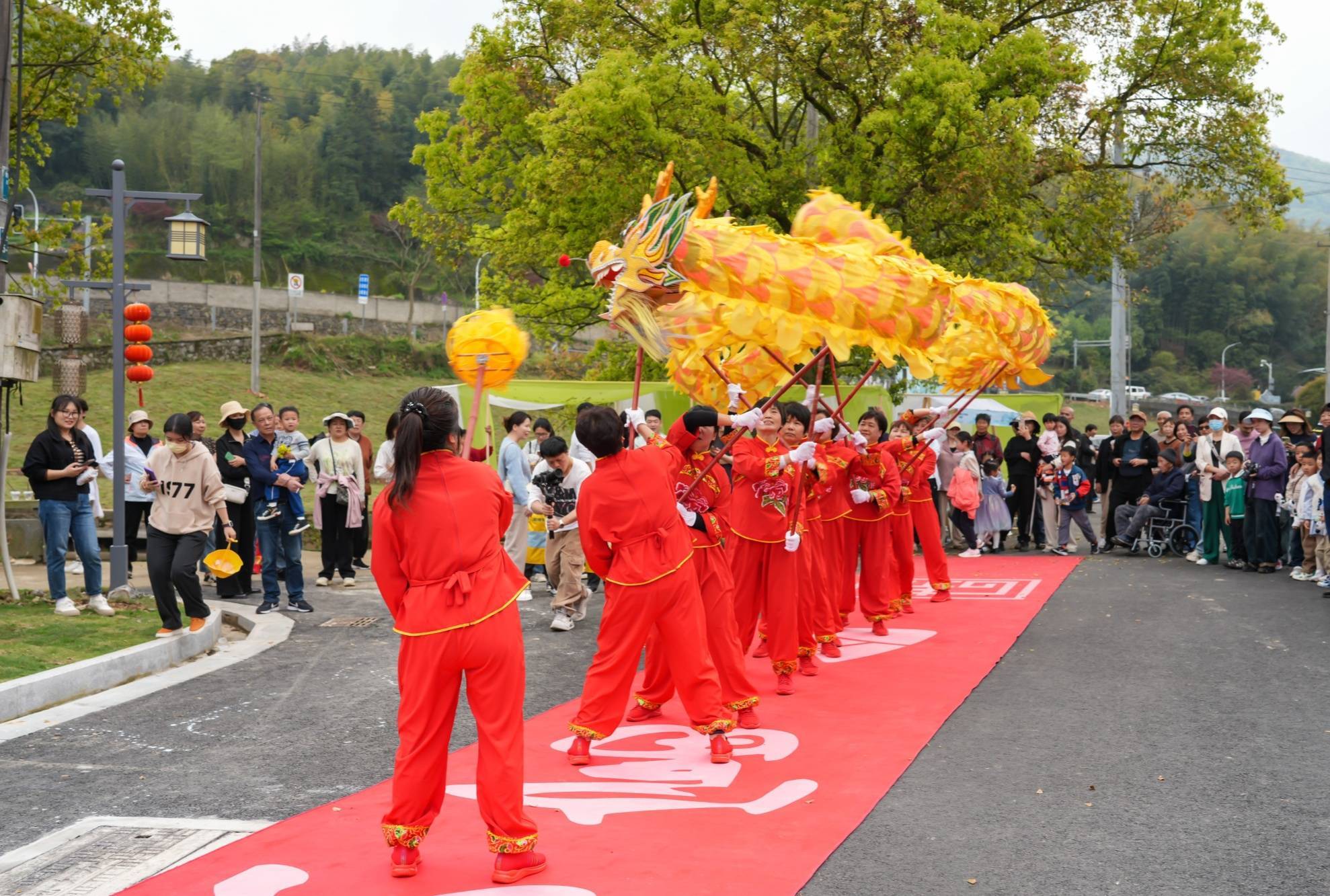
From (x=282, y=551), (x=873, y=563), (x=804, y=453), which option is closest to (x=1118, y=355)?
(x=873, y=563)

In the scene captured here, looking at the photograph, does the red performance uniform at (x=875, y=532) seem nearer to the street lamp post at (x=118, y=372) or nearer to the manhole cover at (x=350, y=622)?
the manhole cover at (x=350, y=622)

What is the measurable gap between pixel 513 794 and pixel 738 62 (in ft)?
45.9

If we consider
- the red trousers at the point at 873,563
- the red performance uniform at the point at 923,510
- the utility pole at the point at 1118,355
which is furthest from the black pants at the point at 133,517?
the utility pole at the point at 1118,355

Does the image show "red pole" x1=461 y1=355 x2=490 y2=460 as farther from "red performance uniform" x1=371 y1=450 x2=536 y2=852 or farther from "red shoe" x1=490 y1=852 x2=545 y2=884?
"red shoe" x1=490 y1=852 x2=545 y2=884

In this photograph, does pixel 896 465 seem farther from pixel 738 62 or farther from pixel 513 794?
pixel 738 62

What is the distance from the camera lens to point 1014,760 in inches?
221

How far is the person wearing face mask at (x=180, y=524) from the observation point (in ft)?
26.6

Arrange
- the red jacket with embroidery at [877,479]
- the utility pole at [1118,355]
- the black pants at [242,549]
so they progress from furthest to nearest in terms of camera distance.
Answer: the utility pole at [1118,355] → the black pants at [242,549] → the red jacket with embroidery at [877,479]

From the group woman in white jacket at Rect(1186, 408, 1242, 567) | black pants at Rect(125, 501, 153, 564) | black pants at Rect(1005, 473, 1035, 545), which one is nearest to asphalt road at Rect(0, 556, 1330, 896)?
black pants at Rect(125, 501, 153, 564)

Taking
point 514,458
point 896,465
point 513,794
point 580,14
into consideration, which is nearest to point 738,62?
point 580,14

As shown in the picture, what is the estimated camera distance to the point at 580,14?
59.9 ft

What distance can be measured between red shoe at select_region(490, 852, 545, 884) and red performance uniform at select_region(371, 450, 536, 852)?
0.03 meters

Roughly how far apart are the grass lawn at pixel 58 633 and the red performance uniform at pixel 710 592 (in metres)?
3.55

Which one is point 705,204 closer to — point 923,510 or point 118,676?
point 118,676
